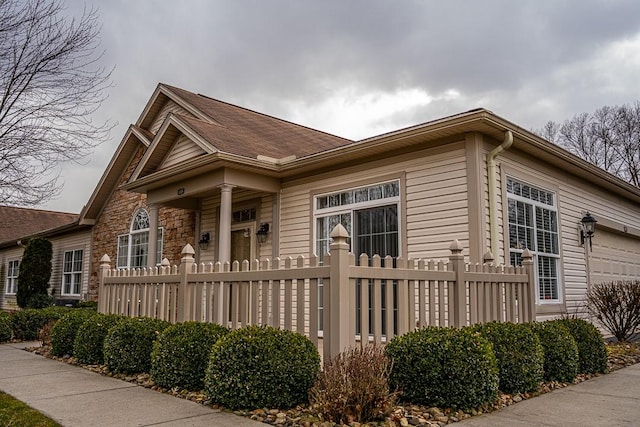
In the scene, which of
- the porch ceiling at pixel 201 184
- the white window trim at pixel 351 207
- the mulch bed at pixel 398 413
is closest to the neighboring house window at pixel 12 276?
the porch ceiling at pixel 201 184

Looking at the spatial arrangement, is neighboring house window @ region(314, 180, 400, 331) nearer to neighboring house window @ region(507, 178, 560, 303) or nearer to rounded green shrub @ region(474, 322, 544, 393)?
neighboring house window @ region(507, 178, 560, 303)

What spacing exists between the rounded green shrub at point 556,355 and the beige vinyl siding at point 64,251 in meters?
14.3

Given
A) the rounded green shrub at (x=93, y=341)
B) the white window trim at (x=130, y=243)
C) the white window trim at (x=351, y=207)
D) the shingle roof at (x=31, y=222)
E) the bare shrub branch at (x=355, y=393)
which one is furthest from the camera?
the shingle roof at (x=31, y=222)

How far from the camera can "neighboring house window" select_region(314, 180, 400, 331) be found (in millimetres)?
7910

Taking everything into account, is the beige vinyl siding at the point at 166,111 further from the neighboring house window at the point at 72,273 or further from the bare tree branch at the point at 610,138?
the bare tree branch at the point at 610,138

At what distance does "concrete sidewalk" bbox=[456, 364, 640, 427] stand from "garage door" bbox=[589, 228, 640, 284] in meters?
4.77

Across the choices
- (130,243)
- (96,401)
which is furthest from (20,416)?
(130,243)

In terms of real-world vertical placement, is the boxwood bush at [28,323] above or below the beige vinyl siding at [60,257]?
below

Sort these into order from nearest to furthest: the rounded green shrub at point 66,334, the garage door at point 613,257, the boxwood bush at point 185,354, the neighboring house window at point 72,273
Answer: the boxwood bush at point 185,354, the rounded green shrub at point 66,334, the garage door at point 613,257, the neighboring house window at point 72,273

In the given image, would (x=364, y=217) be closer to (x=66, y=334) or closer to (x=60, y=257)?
(x=66, y=334)

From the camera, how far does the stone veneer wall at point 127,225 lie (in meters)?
11.9

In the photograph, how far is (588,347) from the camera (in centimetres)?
600

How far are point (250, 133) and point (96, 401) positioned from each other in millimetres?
7274

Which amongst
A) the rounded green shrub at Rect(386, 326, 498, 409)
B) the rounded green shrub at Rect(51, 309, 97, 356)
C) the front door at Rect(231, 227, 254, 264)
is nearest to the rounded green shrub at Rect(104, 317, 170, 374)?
the rounded green shrub at Rect(51, 309, 97, 356)
